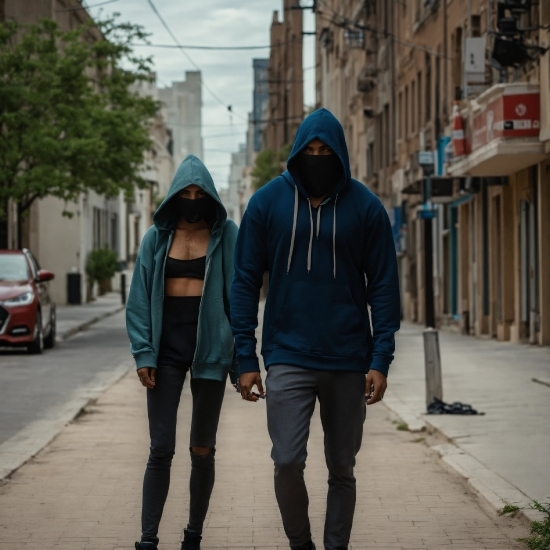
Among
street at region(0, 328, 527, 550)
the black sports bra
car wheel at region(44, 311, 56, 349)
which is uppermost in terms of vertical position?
the black sports bra

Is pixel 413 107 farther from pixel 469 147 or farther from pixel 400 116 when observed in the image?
pixel 469 147

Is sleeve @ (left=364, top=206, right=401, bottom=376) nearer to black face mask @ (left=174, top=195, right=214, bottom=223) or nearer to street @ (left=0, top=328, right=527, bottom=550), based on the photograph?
black face mask @ (left=174, top=195, right=214, bottom=223)

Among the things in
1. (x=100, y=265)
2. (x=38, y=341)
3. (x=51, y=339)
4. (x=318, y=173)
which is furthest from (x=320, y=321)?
(x=100, y=265)

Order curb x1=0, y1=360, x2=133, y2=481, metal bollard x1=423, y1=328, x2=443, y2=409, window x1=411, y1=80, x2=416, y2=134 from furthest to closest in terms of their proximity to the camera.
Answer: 1. window x1=411, y1=80, x2=416, y2=134
2. metal bollard x1=423, y1=328, x2=443, y2=409
3. curb x1=0, y1=360, x2=133, y2=481

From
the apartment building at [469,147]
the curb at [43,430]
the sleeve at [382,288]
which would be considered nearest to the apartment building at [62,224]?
the apartment building at [469,147]

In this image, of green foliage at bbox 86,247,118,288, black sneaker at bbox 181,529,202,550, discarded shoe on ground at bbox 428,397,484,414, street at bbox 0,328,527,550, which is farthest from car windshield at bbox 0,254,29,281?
green foliage at bbox 86,247,118,288

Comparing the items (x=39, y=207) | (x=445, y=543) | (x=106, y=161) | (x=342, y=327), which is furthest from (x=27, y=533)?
(x=39, y=207)

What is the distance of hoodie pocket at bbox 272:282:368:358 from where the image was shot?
5.87m

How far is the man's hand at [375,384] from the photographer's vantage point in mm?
5895

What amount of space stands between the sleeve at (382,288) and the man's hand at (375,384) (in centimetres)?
2

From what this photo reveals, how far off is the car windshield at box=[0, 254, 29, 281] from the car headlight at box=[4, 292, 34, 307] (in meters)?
0.62

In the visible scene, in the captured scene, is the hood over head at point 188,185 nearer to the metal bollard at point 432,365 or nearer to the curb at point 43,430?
the curb at point 43,430

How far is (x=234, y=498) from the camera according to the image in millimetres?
8977

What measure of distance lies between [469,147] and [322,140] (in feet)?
75.7
